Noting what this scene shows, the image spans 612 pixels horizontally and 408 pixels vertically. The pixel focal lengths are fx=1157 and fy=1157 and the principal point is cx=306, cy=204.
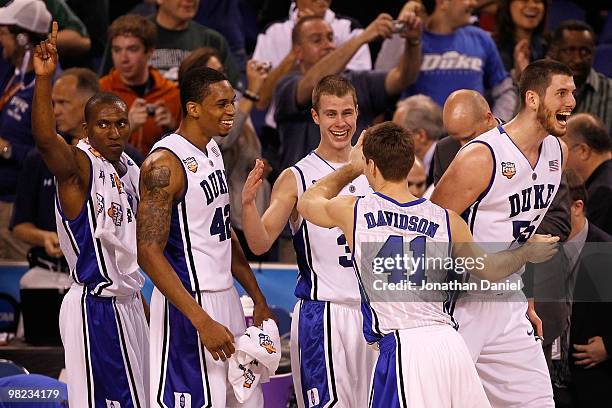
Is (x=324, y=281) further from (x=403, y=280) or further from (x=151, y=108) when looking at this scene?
(x=151, y=108)

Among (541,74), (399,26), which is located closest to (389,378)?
(541,74)

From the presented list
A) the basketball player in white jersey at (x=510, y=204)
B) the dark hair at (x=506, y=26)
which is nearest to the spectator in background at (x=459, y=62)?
the dark hair at (x=506, y=26)

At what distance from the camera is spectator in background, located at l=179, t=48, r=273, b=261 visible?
8.63 m

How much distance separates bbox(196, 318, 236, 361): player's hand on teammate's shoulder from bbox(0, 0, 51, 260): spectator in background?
380cm

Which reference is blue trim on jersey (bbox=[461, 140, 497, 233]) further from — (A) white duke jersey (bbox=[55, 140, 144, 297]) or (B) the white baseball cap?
(B) the white baseball cap

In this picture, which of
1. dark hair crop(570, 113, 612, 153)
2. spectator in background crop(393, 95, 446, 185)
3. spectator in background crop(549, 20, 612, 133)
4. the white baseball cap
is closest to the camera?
dark hair crop(570, 113, 612, 153)

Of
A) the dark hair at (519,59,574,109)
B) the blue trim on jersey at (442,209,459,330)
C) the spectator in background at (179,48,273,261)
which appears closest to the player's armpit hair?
the blue trim on jersey at (442,209,459,330)

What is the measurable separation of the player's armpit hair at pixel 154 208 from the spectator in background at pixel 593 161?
3598 mm

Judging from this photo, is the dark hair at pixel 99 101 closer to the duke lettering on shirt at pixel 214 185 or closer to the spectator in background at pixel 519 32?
the duke lettering on shirt at pixel 214 185

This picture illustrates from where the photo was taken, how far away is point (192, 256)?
18.4 feet

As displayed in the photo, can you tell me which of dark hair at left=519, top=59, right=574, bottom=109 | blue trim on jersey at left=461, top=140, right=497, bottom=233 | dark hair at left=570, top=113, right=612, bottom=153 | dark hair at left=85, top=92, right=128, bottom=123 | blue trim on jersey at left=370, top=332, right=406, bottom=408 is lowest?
blue trim on jersey at left=370, top=332, right=406, bottom=408

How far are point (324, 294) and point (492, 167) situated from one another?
3.57 feet

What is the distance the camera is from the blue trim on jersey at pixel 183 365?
5.55m

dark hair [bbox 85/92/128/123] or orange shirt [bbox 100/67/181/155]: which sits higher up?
orange shirt [bbox 100/67/181/155]
